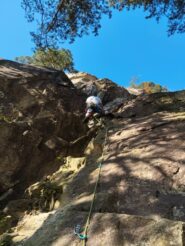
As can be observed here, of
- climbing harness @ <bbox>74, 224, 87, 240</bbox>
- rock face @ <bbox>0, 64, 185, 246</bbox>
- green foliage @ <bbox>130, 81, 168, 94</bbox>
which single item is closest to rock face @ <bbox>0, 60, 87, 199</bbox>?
rock face @ <bbox>0, 64, 185, 246</bbox>

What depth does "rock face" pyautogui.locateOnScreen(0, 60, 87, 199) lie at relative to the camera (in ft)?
26.0

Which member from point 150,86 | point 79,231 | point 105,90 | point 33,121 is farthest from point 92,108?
point 150,86

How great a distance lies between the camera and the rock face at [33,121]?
26.0ft

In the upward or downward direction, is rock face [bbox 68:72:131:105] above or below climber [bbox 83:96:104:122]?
above

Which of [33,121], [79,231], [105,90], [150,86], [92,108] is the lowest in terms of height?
[79,231]

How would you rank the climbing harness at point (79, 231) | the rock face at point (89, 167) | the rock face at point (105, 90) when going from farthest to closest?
the rock face at point (105, 90) → the rock face at point (89, 167) → the climbing harness at point (79, 231)

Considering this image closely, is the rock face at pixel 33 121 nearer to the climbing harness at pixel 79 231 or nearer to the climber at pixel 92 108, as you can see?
the climber at pixel 92 108

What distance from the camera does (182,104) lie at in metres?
9.71

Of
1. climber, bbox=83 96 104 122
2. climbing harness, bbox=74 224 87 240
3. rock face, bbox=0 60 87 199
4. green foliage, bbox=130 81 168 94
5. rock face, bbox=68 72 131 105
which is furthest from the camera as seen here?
green foliage, bbox=130 81 168 94

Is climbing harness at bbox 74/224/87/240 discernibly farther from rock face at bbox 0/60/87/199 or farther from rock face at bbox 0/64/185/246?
rock face at bbox 0/60/87/199

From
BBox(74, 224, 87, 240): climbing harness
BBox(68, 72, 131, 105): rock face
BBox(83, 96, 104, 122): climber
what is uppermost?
BBox(68, 72, 131, 105): rock face

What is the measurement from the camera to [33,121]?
941 centimetres

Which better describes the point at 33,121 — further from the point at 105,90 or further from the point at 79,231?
the point at 105,90

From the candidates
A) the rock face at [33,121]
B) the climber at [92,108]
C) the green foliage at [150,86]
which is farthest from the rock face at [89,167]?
the green foliage at [150,86]
